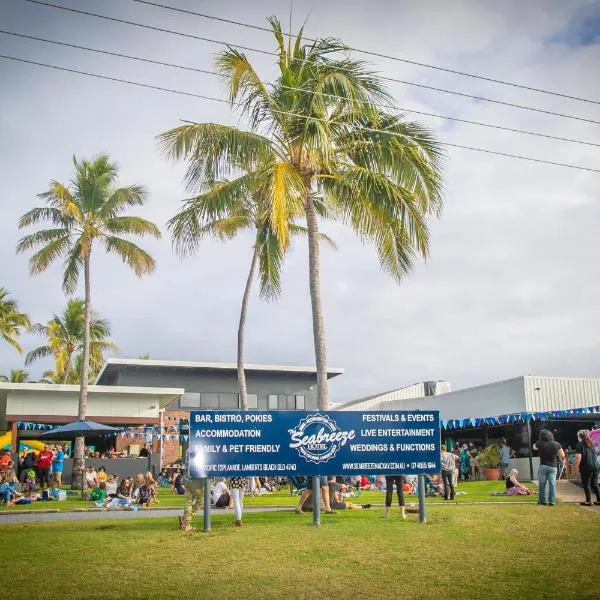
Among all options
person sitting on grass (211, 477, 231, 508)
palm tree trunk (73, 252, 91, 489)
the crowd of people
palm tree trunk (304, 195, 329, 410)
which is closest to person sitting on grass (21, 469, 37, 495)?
the crowd of people

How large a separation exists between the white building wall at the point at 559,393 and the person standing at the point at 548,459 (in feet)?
54.7

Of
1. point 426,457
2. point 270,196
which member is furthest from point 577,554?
point 270,196

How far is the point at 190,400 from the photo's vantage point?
44.4m

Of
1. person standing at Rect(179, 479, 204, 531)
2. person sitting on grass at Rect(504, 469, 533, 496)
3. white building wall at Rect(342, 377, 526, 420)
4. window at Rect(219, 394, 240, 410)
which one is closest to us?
person standing at Rect(179, 479, 204, 531)

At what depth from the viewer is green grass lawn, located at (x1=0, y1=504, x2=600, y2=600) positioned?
7727 mm

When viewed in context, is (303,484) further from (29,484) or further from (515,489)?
(29,484)

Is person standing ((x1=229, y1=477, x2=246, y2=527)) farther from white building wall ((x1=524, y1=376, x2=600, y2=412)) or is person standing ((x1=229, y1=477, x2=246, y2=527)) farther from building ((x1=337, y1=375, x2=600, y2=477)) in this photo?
white building wall ((x1=524, y1=376, x2=600, y2=412))

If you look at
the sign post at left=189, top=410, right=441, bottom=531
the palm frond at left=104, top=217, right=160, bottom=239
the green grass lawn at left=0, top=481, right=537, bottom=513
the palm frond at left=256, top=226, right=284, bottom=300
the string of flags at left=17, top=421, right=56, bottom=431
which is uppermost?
the palm frond at left=104, top=217, right=160, bottom=239

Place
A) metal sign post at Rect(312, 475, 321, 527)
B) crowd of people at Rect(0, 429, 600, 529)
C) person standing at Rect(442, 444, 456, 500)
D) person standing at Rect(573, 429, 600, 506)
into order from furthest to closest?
person standing at Rect(442, 444, 456, 500) → person standing at Rect(573, 429, 600, 506) → crowd of people at Rect(0, 429, 600, 529) → metal sign post at Rect(312, 475, 321, 527)

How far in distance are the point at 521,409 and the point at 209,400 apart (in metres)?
20.8

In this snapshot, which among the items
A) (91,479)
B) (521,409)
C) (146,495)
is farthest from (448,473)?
(521,409)

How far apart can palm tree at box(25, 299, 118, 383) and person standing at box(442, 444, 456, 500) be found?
118 feet

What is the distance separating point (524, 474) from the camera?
29.0 m

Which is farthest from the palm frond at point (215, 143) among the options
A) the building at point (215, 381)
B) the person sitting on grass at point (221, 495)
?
the building at point (215, 381)
